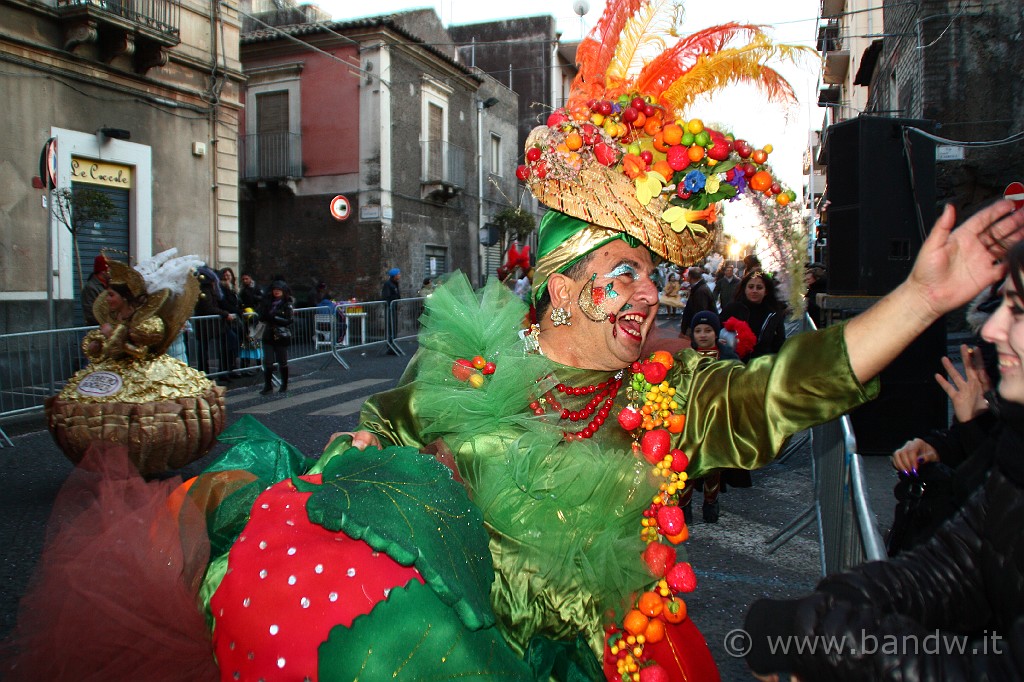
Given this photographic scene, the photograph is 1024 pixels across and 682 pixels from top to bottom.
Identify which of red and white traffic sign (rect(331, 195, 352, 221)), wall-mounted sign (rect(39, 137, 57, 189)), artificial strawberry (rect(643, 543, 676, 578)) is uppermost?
red and white traffic sign (rect(331, 195, 352, 221))

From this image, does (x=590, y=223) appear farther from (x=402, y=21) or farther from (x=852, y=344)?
(x=402, y=21)

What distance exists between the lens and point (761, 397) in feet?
6.24

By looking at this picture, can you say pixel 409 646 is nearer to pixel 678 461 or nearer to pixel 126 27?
pixel 678 461

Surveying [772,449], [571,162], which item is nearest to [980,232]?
[772,449]

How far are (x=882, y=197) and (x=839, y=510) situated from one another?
4.33 m

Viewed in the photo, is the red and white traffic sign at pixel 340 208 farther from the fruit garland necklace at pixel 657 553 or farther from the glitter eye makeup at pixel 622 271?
the fruit garland necklace at pixel 657 553

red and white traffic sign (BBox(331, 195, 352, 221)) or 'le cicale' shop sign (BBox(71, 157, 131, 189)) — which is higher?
red and white traffic sign (BBox(331, 195, 352, 221))

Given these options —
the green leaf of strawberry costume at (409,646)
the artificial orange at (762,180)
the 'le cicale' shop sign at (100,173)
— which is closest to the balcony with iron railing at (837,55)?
the 'le cicale' shop sign at (100,173)

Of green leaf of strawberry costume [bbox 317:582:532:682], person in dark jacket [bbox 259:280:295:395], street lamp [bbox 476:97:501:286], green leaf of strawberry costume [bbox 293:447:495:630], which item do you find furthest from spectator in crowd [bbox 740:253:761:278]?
street lamp [bbox 476:97:501:286]

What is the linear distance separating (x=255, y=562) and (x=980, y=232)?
5.01 ft

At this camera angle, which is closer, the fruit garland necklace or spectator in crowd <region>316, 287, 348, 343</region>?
the fruit garland necklace

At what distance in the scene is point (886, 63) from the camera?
55.9 feet

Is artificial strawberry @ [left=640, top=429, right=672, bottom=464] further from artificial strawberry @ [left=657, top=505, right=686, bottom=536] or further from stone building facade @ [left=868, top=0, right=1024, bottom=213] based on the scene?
stone building facade @ [left=868, top=0, right=1024, bottom=213]

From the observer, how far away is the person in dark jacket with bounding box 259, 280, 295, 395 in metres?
10.4
